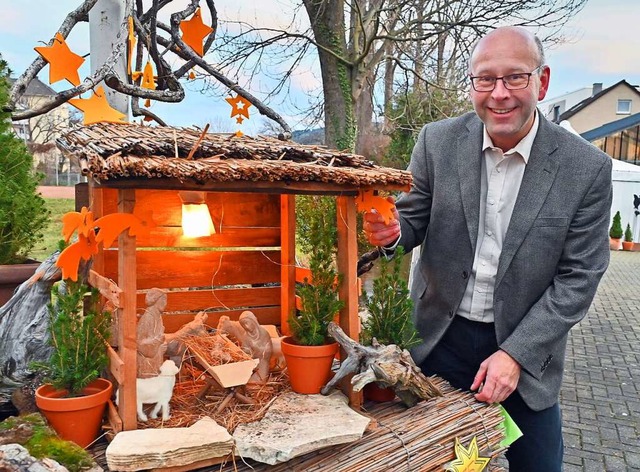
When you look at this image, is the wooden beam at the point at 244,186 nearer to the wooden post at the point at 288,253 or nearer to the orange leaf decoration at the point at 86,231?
the orange leaf decoration at the point at 86,231

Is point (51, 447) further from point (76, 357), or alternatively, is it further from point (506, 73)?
point (506, 73)

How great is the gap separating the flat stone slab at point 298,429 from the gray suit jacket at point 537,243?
65cm

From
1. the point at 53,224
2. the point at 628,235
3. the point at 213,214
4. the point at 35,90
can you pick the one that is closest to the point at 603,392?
the point at 213,214

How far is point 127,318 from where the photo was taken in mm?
1761

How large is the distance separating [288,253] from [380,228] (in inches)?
26.0

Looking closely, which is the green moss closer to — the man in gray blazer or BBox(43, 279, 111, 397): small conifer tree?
BBox(43, 279, 111, 397): small conifer tree

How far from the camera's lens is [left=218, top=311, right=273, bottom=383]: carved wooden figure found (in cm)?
224

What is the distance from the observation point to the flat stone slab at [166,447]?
1.56m

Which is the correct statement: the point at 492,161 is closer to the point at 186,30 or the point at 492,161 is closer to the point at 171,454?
the point at 186,30

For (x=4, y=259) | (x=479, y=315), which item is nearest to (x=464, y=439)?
(x=479, y=315)

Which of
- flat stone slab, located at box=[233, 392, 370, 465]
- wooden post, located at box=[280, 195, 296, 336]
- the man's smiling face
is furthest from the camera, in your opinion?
wooden post, located at box=[280, 195, 296, 336]

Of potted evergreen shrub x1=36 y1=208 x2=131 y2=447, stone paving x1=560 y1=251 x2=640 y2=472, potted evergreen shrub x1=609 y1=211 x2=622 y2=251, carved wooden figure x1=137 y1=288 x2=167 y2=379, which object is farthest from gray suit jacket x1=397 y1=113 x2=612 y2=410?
potted evergreen shrub x1=609 y1=211 x2=622 y2=251

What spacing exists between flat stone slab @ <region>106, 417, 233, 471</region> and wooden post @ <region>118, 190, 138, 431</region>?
94 mm

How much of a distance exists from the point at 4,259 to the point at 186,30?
60.7 inches
